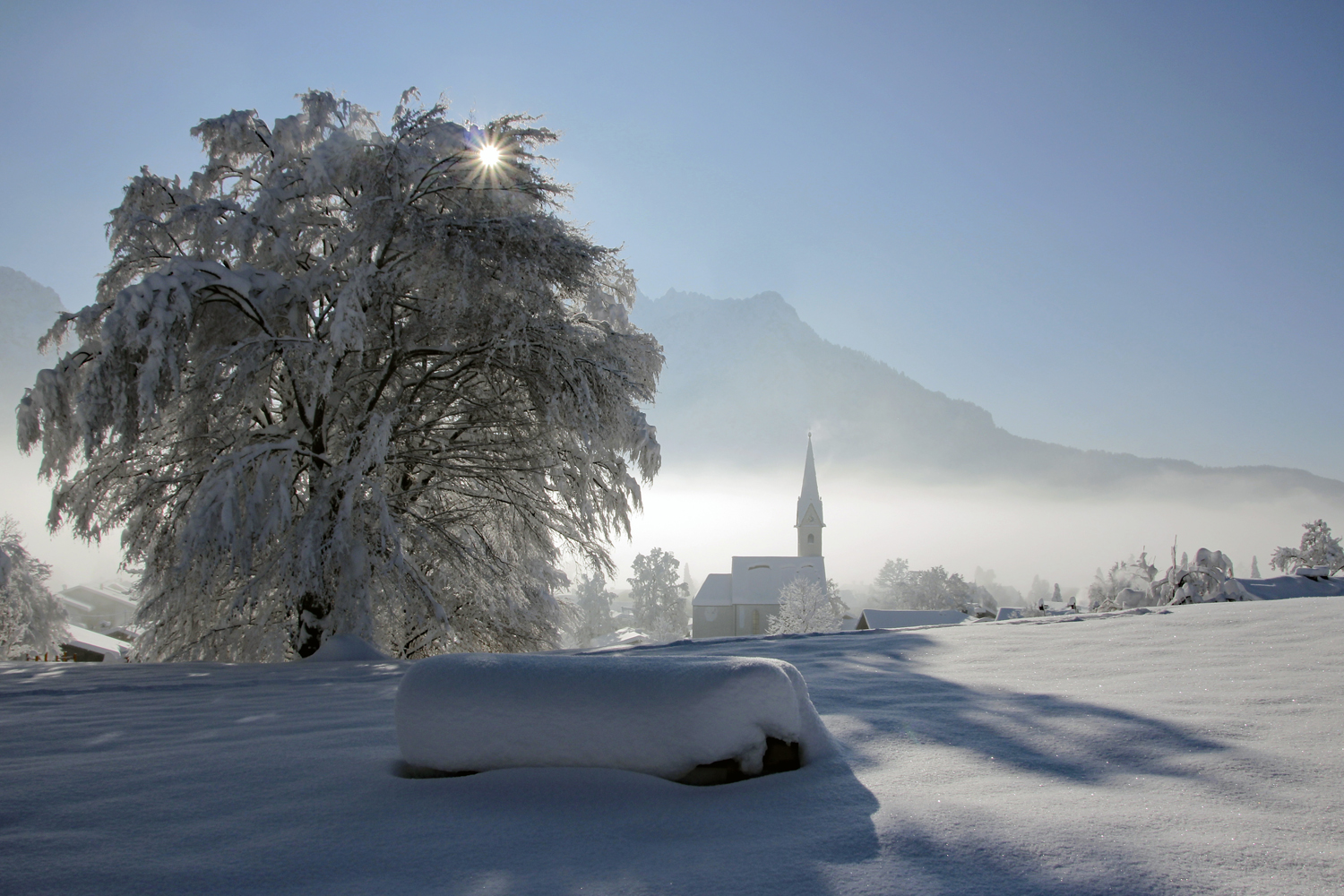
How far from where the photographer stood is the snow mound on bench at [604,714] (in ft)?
6.42

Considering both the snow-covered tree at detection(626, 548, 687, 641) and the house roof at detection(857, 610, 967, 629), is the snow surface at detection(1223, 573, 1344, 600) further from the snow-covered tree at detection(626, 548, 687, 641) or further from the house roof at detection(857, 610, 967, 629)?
the snow-covered tree at detection(626, 548, 687, 641)

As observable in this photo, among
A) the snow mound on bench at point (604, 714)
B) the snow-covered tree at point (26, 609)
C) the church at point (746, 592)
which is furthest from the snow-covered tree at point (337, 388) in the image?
the church at point (746, 592)

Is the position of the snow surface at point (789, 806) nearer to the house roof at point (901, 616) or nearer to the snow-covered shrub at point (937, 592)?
the house roof at point (901, 616)

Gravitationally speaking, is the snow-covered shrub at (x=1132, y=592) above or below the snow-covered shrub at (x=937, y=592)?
above

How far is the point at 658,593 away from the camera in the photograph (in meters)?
61.9

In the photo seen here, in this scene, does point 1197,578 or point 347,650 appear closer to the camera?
point 347,650

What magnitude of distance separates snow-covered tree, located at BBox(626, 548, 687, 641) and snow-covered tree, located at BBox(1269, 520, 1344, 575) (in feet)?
136

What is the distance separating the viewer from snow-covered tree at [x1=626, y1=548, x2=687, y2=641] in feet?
197

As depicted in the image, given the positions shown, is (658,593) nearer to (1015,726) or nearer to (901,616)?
(901,616)

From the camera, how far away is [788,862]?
4.80 ft

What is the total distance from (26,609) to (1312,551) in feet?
148

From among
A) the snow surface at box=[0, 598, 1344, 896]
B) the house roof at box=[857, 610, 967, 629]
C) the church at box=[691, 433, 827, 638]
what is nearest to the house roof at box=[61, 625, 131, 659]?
the snow surface at box=[0, 598, 1344, 896]

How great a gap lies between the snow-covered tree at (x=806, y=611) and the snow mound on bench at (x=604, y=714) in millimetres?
A: 40865

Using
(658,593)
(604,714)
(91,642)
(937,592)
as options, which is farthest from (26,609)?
(937,592)
